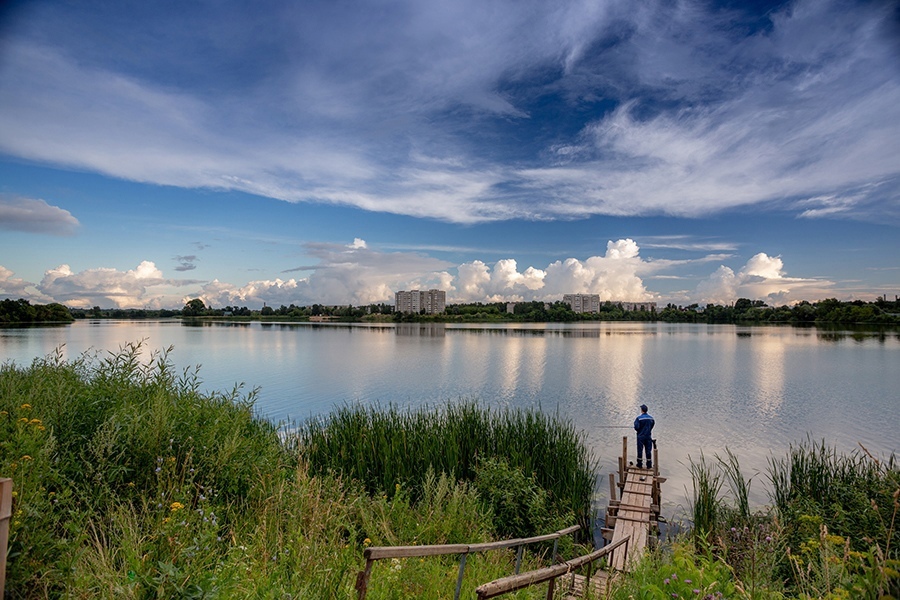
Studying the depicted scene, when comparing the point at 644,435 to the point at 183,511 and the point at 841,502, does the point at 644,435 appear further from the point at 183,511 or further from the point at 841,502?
the point at 183,511

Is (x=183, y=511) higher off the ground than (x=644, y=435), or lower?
higher

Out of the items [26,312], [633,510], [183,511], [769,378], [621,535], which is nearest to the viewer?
[183,511]

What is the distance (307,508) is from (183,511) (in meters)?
1.77

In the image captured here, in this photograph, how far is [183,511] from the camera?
16.2 feet

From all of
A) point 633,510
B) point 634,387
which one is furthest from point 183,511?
point 634,387

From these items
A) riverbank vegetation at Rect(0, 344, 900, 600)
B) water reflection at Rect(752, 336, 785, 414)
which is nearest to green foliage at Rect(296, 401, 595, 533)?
riverbank vegetation at Rect(0, 344, 900, 600)

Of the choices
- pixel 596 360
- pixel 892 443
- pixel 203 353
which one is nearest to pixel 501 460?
pixel 892 443

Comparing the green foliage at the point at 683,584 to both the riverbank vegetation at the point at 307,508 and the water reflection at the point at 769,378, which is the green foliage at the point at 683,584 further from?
the water reflection at the point at 769,378

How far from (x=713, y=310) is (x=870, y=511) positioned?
546 ft

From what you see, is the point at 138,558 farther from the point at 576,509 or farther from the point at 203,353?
the point at 203,353

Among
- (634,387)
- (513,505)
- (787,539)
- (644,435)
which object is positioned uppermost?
(644,435)

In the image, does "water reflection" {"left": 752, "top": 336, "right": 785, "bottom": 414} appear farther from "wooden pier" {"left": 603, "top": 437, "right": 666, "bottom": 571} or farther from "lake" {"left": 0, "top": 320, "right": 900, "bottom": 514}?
"wooden pier" {"left": 603, "top": 437, "right": 666, "bottom": 571}

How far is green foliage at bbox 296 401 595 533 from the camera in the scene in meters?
12.2

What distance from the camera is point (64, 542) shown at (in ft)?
12.2
